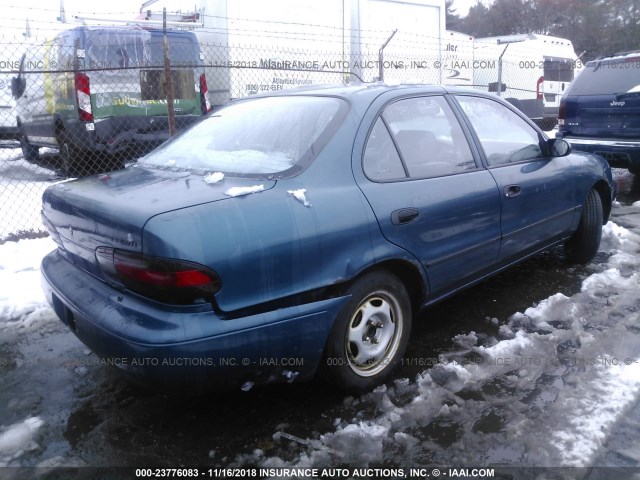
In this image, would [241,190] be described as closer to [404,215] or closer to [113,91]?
[404,215]

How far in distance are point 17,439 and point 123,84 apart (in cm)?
585

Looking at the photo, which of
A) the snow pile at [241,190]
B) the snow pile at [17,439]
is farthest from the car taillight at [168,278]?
the snow pile at [17,439]

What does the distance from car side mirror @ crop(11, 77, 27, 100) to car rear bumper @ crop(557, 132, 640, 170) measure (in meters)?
9.16

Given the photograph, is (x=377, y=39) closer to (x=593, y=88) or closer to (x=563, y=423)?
(x=593, y=88)

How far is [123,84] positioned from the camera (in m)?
7.49

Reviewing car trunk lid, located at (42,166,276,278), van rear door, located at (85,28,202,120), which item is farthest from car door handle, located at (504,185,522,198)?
van rear door, located at (85,28,202,120)

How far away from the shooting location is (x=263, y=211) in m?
2.39

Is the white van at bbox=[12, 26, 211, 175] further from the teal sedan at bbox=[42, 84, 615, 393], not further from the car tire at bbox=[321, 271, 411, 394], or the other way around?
the car tire at bbox=[321, 271, 411, 394]

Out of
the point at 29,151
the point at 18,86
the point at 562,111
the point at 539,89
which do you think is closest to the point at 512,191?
the point at 562,111

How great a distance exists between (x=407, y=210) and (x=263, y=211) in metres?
0.86

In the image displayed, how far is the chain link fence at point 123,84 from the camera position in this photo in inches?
286

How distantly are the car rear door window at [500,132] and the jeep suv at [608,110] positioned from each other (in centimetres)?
389

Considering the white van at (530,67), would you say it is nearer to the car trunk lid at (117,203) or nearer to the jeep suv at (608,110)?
the jeep suv at (608,110)

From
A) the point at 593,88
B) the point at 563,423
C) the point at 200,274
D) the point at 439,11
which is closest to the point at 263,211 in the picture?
the point at 200,274
